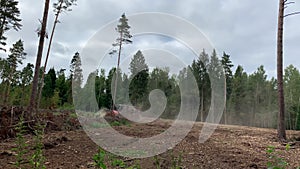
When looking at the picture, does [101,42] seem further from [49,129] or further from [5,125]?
[49,129]

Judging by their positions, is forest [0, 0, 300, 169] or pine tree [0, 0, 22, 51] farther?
pine tree [0, 0, 22, 51]

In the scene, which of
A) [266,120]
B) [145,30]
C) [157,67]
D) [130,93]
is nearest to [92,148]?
[130,93]

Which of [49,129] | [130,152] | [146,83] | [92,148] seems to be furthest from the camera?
[49,129]

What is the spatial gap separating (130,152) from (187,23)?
2.45m

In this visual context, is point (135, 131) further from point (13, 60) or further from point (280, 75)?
point (13, 60)

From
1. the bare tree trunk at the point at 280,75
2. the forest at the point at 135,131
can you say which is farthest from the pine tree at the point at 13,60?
the bare tree trunk at the point at 280,75

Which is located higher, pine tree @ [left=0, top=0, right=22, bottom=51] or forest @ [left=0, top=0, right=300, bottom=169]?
pine tree @ [left=0, top=0, right=22, bottom=51]

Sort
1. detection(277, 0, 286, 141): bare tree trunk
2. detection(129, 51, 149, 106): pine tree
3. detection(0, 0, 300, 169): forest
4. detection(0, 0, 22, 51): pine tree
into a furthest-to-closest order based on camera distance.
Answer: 1. detection(0, 0, 22, 51): pine tree
2. detection(277, 0, 286, 141): bare tree trunk
3. detection(129, 51, 149, 106): pine tree
4. detection(0, 0, 300, 169): forest

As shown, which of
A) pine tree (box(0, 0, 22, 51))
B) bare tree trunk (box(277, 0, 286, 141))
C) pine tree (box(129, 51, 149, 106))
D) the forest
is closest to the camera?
the forest

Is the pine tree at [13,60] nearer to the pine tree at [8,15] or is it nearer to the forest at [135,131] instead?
the pine tree at [8,15]

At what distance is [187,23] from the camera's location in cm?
421

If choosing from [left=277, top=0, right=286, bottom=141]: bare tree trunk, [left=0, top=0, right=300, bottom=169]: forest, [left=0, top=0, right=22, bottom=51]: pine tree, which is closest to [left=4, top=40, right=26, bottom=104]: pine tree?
[left=0, top=0, right=22, bottom=51]: pine tree

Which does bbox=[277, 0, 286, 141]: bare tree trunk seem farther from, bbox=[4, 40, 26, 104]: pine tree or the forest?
bbox=[4, 40, 26, 104]: pine tree

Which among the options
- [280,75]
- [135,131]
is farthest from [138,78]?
[280,75]
